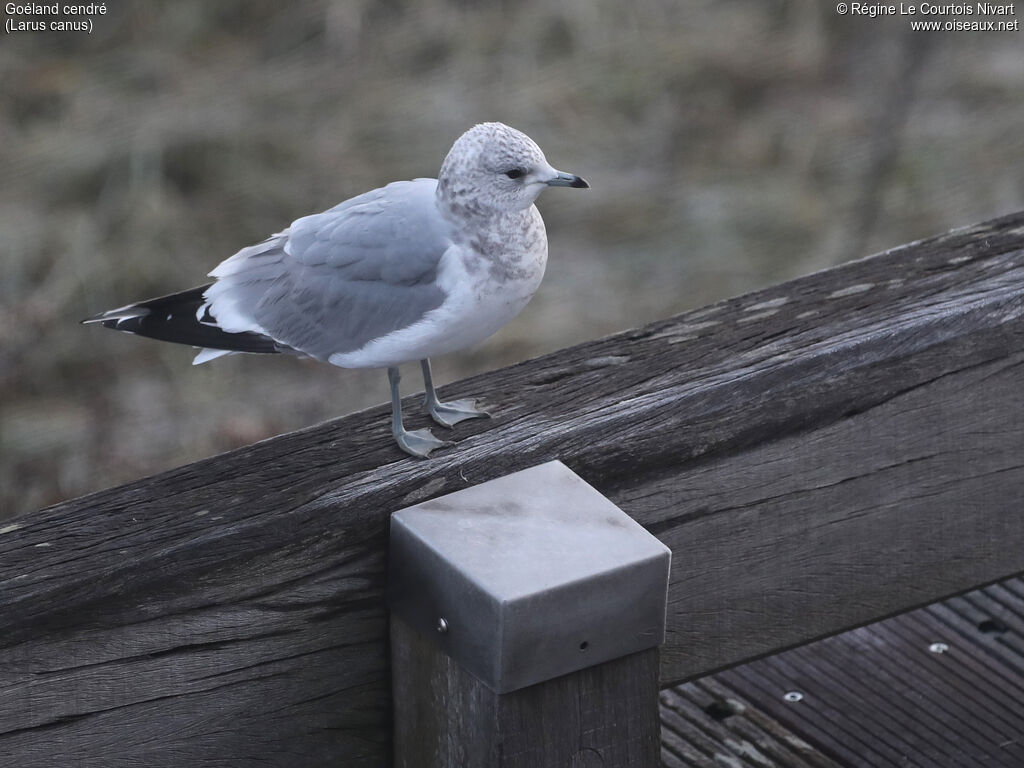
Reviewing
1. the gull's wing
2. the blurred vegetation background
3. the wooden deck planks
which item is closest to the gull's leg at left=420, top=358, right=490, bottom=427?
the gull's wing

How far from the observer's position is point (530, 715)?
131 cm

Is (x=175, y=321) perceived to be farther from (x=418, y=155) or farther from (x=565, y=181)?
(x=418, y=155)

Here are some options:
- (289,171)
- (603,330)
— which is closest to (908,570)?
(603,330)

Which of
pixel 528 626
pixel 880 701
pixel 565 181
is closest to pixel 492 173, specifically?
pixel 565 181

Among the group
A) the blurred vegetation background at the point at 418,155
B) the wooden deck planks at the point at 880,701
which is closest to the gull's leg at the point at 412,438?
the wooden deck planks at the point at 880,701

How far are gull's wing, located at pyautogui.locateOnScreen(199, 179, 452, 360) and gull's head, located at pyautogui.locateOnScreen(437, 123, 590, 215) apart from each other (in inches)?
2.5

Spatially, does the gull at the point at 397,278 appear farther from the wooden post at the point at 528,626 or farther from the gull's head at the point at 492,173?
the wooden post at the point at 528,626

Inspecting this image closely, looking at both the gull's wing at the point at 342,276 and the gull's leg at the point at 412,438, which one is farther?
the gull's wing at the point at 342,276

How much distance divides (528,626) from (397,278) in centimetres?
68

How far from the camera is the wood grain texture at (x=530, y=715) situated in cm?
130

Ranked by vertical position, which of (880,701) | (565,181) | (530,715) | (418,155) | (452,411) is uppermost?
(565,181)

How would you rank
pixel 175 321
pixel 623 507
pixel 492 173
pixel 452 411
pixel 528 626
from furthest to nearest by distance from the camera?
pixel 175 321 → pixel 492 173 → pixel 452 411 → pixel 623 507 → pixel 528 626

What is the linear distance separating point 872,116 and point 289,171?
167 cm

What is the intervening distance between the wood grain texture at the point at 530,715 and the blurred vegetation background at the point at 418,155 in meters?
2.15
